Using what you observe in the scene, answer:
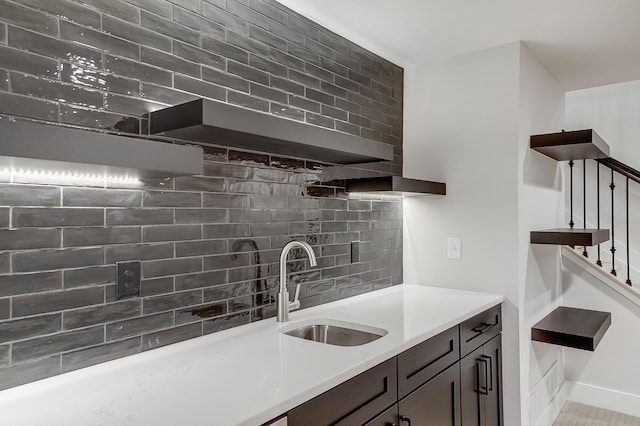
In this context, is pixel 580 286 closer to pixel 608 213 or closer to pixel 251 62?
pixel 608 213

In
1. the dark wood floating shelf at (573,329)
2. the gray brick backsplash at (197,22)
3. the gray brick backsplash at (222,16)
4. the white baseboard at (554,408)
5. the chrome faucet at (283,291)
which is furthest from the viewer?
the white baseboard at (554,408)

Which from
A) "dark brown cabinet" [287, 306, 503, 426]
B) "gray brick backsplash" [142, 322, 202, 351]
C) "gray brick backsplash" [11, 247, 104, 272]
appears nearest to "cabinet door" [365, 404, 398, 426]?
"dark brown cabinet" [287, 306, 503, 426]

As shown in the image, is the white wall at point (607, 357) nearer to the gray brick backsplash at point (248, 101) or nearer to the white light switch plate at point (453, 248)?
the white light switch plate at point (453, 248)

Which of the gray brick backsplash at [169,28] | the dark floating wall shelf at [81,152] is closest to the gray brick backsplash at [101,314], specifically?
the dark floating wall shelf at [81,152]

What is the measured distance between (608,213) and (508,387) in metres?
2.55

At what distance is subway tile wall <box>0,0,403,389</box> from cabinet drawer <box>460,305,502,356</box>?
26.3 inches

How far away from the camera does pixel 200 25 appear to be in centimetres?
174

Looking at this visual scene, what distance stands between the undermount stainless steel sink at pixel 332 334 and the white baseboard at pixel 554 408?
1.67 metres

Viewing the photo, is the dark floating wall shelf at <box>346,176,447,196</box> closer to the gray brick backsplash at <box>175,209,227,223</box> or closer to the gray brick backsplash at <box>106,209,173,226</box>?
the gray brick backsplash at <box>175,209,227,223</box>

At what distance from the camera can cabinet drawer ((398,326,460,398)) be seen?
1.69m

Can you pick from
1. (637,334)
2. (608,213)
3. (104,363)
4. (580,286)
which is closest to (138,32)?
(104,363)

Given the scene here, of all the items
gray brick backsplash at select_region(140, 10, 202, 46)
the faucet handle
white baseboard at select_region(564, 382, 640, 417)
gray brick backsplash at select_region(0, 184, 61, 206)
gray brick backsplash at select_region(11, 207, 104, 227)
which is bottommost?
white baseboard at select_region(564, 382, 640, 417)

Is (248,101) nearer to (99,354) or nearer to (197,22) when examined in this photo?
(197,22)

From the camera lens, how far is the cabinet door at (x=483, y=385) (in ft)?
7.12
